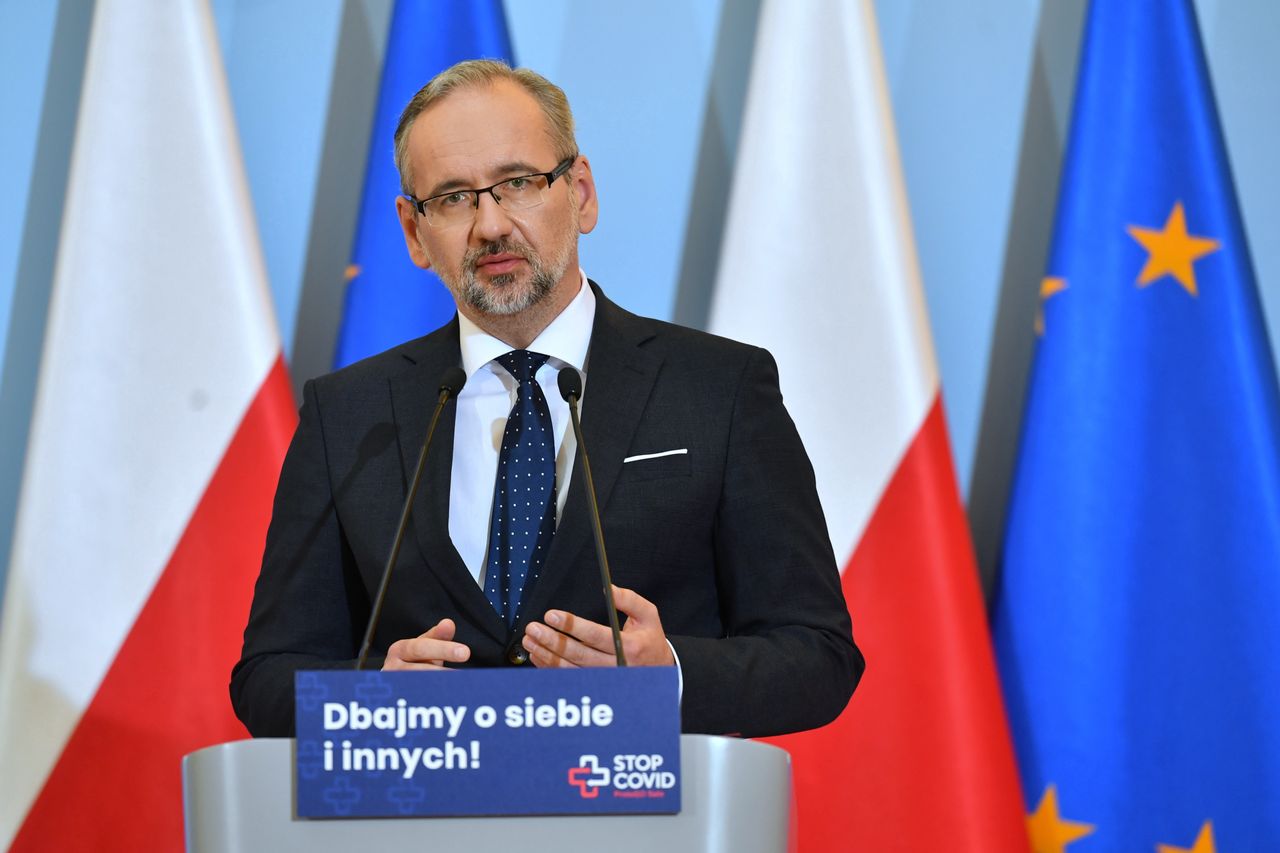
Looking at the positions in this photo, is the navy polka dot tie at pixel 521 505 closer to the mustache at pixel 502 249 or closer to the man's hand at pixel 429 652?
the mustache at pixel 502 249

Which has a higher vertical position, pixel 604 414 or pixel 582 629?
pixel 604 414

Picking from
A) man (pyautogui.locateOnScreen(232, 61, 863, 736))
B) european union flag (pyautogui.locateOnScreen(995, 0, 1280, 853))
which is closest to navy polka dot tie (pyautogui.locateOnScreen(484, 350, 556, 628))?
man (pyautogui.locateOnScreen(232, 61, 863, 736))

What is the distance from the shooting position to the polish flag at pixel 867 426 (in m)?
2.42

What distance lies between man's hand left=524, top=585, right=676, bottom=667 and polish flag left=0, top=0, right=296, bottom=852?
1.43 m

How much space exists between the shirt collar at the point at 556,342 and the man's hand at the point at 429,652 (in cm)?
55

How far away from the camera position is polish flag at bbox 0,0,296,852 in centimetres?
250

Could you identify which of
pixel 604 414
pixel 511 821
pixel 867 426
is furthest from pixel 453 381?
pixel 867 426

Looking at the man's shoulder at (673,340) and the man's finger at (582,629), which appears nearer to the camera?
the man's finger at (582,629)

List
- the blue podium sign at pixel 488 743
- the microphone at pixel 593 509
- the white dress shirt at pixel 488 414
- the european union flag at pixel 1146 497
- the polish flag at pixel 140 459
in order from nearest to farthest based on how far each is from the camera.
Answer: the blue podium sign at pixel 488 743 < the microphone at pixel 593 509 < the white dress shirt at pixel 488 414 < the european union flag at pixel 1146 497 < the polish flag at pixel 140 459

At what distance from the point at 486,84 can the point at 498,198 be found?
17 centimetres

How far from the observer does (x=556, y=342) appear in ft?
5.97

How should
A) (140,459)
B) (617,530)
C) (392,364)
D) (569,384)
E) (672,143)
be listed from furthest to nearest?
(672,143) < (140,459) < (392,364) < (617,530) < (569,384)

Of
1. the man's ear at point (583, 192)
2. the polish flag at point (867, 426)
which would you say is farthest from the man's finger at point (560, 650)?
the polish flag at point (867, 426)

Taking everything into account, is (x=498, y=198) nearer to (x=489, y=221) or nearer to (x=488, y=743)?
(x=489, y=221)
